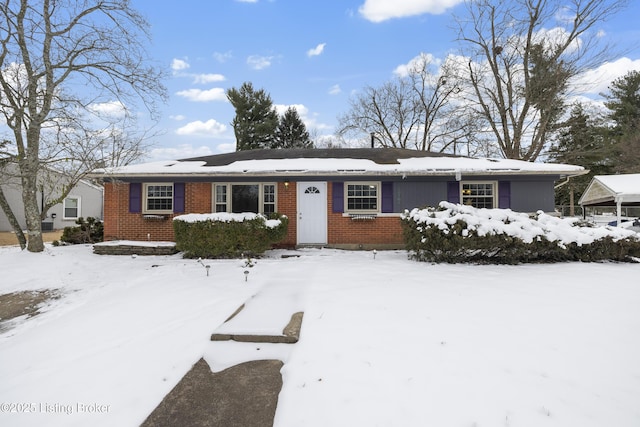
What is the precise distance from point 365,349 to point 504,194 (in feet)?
30.1

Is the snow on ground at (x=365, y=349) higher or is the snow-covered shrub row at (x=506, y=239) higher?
the snow-covered shrub row at (x=506, y=239)

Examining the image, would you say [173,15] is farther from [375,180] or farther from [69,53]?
[375,180]

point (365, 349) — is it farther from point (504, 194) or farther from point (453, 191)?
point (504, 194)

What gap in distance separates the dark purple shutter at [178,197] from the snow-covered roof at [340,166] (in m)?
0.59

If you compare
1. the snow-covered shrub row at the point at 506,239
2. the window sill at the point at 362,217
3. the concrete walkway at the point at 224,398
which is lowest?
the concrete walkway at the point at 224,398

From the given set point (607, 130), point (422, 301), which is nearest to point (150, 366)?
point (422, 301)

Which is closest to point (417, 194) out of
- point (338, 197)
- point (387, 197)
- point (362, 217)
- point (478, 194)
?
point (387, 197)

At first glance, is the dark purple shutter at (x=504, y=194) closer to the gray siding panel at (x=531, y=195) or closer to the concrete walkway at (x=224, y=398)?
the gray siding panel at (x=531, y=195)

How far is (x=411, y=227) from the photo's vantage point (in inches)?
296

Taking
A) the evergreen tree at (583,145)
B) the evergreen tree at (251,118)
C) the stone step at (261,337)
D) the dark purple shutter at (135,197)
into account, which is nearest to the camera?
the stone step at (261,337)

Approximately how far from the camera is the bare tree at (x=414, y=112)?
2322 centimetres

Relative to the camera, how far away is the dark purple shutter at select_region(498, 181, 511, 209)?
9789mm

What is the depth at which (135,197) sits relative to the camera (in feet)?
33.0

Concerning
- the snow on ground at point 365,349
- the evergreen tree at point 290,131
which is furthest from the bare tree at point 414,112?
the snow on ground at point 365,349
